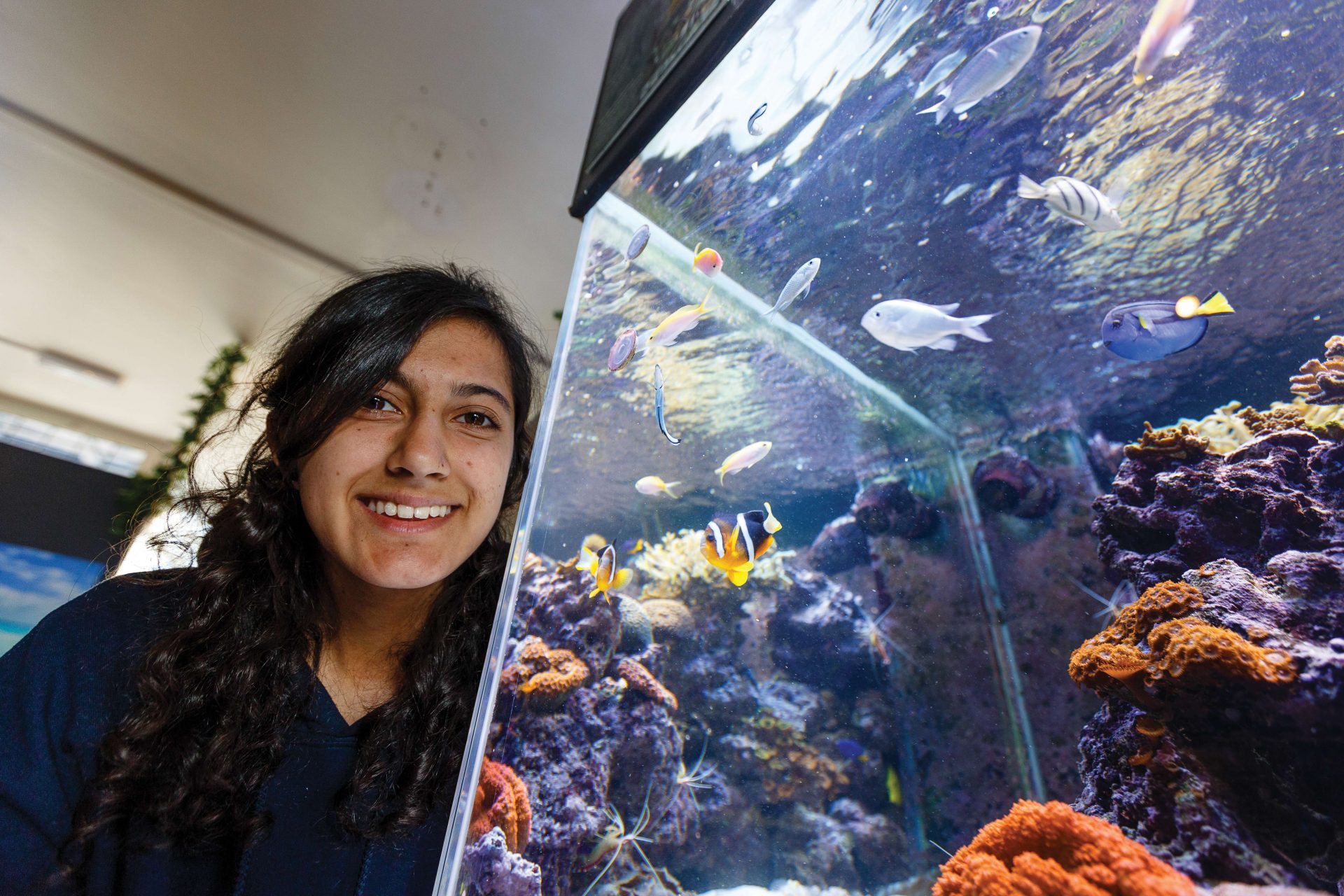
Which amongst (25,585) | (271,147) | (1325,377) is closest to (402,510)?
(1325,377)

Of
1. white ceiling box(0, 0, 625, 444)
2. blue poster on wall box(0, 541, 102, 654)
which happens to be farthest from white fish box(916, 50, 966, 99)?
blue poster on wall box(0, 541, 102, 654)

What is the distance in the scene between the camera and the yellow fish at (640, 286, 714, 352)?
1322 mm

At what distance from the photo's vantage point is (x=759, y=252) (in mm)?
1198

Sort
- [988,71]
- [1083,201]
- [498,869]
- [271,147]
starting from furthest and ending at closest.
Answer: [271,147], [498,869], [988,71], [1083,201]

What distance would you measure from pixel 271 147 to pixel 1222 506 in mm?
6249

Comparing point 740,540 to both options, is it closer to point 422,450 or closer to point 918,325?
point 918,325

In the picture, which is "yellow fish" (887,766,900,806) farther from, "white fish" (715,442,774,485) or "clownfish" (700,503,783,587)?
"white fish" (715,442,774,485)

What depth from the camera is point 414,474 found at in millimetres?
1248

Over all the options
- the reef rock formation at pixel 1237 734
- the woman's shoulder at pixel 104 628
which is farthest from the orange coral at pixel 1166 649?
the woman's shoulder at pixel 104 628

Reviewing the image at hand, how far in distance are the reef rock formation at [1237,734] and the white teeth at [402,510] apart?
121cm

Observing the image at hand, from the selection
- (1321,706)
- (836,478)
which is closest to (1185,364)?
(1321,706)

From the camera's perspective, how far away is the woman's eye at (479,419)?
4.72 feet

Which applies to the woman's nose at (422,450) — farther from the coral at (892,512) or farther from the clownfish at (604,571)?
the coral at (892,512)

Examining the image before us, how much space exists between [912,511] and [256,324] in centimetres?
871
